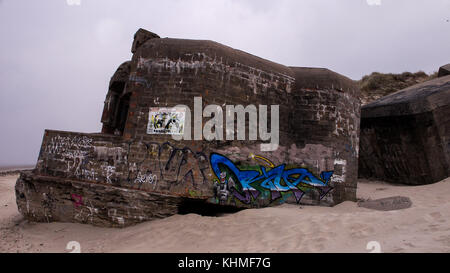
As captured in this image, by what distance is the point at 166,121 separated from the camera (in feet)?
21.2

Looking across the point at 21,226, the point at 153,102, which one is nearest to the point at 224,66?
the point at 153,102

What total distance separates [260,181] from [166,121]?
2.74 meters

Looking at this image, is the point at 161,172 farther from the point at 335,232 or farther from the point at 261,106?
the point at 335,232

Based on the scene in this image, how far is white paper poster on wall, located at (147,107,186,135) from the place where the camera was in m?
6.41

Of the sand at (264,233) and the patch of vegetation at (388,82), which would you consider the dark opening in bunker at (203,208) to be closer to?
the sand at (264,233)

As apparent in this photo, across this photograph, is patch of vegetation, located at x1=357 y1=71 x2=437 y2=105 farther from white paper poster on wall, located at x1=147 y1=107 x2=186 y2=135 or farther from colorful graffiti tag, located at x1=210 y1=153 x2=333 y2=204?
white paper poster on wall, located at x1=147 y1=107 x2=186 y2=135

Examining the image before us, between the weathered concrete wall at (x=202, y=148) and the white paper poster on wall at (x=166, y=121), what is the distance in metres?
0.14

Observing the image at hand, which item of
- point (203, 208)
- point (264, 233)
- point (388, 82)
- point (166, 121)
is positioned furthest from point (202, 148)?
point (388, 82)

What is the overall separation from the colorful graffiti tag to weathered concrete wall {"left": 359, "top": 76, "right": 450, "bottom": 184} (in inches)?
160

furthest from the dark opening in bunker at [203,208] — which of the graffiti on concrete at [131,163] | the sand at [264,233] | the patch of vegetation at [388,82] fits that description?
the patch of vegetation at [388,82]

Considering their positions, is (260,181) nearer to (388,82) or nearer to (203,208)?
(203,208)

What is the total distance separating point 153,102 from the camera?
6.66m

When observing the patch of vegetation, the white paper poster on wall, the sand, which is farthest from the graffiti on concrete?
the patch of vegetation
